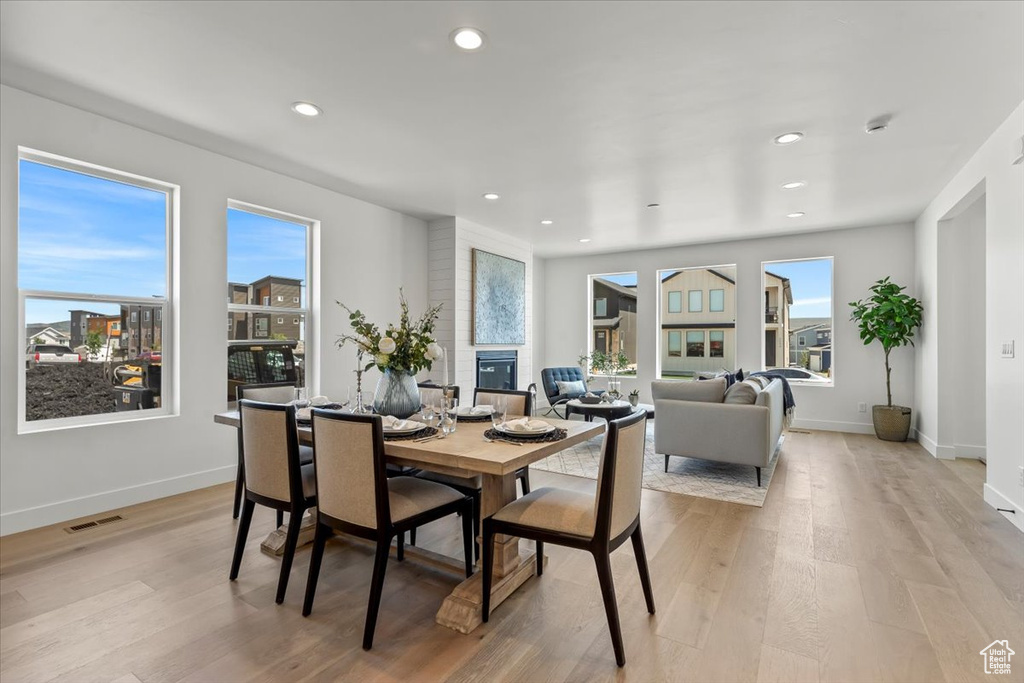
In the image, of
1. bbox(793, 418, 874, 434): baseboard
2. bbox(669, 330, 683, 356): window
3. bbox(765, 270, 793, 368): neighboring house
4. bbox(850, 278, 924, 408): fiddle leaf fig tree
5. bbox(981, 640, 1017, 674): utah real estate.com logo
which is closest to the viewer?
bbox(981, 640, 1017, 674): utah real estate.com logo

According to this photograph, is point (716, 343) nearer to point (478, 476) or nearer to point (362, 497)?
point (478, 476)

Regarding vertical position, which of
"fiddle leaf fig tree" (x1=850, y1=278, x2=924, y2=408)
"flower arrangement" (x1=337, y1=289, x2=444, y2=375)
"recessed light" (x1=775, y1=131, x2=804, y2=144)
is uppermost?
"recessed light" (x1=775, y1=131, x2=804, y2=144)

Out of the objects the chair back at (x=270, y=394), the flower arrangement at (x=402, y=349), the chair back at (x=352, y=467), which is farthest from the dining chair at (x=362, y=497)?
the chair back at (x=270, y=394)

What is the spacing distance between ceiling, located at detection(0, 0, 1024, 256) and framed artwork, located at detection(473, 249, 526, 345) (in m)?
1.82

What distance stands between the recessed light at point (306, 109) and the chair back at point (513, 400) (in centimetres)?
205

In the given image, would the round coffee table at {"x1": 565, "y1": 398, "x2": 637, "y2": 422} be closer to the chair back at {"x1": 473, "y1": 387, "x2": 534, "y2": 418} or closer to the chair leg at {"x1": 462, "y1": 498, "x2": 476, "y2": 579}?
the chair back at {"x1": 473, "y1": 387, "x2": 534, "y2": 418}

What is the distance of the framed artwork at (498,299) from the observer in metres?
6.11

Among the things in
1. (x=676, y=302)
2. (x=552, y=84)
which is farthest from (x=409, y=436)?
(x=676, y=302)

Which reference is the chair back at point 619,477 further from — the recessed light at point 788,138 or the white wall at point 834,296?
the white wall at point 834,296

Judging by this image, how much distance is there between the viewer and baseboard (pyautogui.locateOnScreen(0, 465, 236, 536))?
2.91 meters

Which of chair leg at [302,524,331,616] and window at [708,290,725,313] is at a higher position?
window at [708,290,725,313]

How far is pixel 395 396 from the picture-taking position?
262cm

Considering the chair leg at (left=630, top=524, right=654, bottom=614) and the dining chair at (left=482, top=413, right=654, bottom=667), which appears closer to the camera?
the dining chair at (left=482, top=413, right=654, bottom=667)

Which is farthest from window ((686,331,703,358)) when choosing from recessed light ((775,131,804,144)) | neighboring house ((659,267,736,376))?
recessed light ((775,131,804,144))
